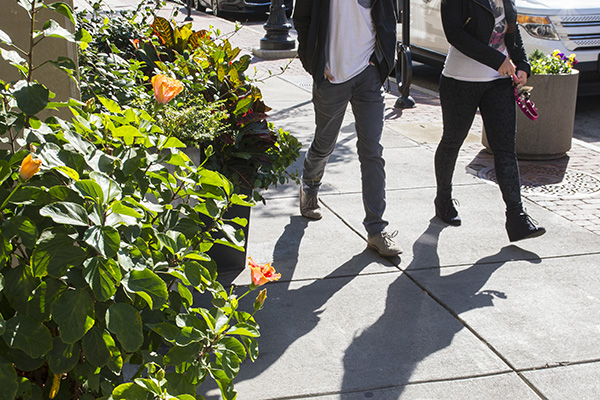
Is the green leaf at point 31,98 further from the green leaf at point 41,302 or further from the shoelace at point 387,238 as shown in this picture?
the shoelace at point 387,238

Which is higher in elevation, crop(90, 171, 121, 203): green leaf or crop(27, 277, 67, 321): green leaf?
crop(90, 171, 121, 203): green leaf

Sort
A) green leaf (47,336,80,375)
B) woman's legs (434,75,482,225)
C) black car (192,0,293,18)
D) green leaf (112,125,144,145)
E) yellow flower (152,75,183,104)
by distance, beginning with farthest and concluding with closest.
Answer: black car (192,0,293,18), woman's legs (434,75,482,225), yellow flower (152,75,183,104), green leaf (112,125,144,145), green leaf (47,336,80,375)

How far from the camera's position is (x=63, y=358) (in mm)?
1849

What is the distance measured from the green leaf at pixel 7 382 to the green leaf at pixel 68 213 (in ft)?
1.32

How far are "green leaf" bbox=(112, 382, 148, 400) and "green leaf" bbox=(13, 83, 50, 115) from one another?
0.80 meters

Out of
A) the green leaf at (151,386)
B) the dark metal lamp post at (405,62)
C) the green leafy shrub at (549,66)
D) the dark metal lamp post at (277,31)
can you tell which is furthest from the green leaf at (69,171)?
the dark metal lamp post at (277,31)

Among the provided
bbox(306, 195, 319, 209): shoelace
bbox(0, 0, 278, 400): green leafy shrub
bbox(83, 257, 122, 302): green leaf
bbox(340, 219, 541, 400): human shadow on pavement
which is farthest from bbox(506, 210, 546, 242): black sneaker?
bbox(83, 257, 122, 302): green leaf

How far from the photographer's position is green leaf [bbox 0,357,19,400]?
1.72 metres

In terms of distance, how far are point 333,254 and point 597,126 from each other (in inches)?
221

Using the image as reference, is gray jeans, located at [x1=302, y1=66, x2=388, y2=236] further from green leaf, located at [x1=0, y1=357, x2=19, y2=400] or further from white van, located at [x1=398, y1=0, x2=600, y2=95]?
white van, located at [x1=398, y1=0, x2=600, y2=95]

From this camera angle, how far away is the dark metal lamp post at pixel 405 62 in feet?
28.0

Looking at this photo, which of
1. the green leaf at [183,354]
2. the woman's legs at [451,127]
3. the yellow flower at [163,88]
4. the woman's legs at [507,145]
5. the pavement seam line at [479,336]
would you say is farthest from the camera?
the woman's legs at [451,127]

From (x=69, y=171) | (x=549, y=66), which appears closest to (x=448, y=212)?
(x=549, y=66)

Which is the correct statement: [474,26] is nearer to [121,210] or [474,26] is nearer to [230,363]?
[230,363]
